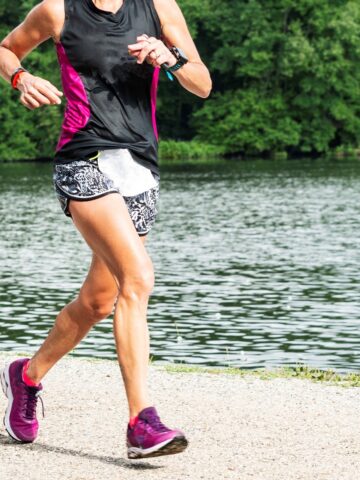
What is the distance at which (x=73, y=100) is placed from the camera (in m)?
6.03

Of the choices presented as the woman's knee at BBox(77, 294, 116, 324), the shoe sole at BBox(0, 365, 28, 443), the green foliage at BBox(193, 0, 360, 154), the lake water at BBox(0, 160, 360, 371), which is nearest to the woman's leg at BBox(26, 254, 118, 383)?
the woman's knee at BBox(77, 294, 116, 324)

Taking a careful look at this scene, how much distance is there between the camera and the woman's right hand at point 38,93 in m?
5.90

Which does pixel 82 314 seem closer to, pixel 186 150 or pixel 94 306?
pixel 94 306

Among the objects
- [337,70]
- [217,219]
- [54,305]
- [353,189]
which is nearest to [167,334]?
[54,305]

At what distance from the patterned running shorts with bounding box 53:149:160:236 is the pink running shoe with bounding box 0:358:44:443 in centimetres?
93

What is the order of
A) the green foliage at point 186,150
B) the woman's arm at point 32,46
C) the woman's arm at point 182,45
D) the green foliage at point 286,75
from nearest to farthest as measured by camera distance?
the woman's arm at point 32,46 → the woman's arm at point 182,45 → the green foliage at point 186,150 → the green foliage at point 286,75

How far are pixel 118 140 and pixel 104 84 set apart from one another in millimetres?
253

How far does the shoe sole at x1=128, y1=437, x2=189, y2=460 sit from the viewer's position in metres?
5.69

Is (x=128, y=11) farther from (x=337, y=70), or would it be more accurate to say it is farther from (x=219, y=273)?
(x=337, y=70)

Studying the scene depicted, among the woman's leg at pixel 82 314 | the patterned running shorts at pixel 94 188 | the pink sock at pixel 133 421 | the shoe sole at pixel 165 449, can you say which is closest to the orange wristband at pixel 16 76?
the patterned running shorts at pixel 94 188

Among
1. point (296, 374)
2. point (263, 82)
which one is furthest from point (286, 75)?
point (296, 374)

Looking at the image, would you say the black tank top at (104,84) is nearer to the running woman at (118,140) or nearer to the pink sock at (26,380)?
the running woman at (118,140)

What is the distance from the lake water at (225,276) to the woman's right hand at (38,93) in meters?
5.97

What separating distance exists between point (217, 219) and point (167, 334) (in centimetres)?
1837
